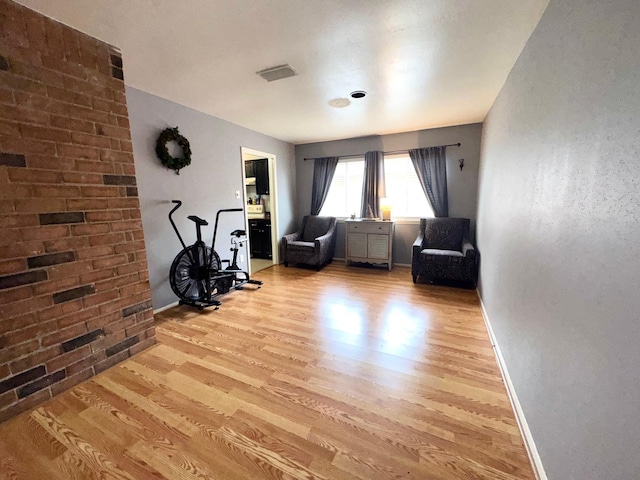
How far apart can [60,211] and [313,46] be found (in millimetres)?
2056

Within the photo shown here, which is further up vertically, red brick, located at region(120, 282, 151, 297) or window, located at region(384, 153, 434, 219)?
window, located at region(384, 153, 434, 219)

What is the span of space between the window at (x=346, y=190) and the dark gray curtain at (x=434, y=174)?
40.3 inches

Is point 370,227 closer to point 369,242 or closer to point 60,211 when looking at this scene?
point 369,242

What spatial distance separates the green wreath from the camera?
2.81m

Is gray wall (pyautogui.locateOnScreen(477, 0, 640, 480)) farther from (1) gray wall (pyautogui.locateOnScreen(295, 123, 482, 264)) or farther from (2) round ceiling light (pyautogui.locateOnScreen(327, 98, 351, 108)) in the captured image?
(1) gray wall (pyautogui.locateOnScreen(295, 123, 482, 264))

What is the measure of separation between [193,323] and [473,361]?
2.55 meters

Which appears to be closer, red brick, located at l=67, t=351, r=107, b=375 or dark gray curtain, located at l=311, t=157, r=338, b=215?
red brick, located at l=67, t=351, r=107, b=375

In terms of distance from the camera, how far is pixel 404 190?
4668 millimetres

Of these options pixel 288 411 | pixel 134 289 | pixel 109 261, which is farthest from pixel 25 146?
pixel 288 411

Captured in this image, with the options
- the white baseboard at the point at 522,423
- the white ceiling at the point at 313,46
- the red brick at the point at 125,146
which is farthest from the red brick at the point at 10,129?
the white baseboard at the point at 522,423

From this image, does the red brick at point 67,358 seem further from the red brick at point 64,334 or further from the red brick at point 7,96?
the red brick at point 7,96

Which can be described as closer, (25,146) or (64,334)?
(25,146)

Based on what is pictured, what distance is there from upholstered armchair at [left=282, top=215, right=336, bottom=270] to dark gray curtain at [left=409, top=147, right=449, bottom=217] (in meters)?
1.72

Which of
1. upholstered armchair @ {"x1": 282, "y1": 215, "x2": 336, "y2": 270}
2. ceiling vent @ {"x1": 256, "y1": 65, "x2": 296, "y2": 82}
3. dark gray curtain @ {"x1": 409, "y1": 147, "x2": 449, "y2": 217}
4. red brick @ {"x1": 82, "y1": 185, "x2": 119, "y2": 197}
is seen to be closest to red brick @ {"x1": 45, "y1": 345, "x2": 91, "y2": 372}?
red brick @ {"x1": 82, "y1": 185, "x2": 119, "y2": 197}
